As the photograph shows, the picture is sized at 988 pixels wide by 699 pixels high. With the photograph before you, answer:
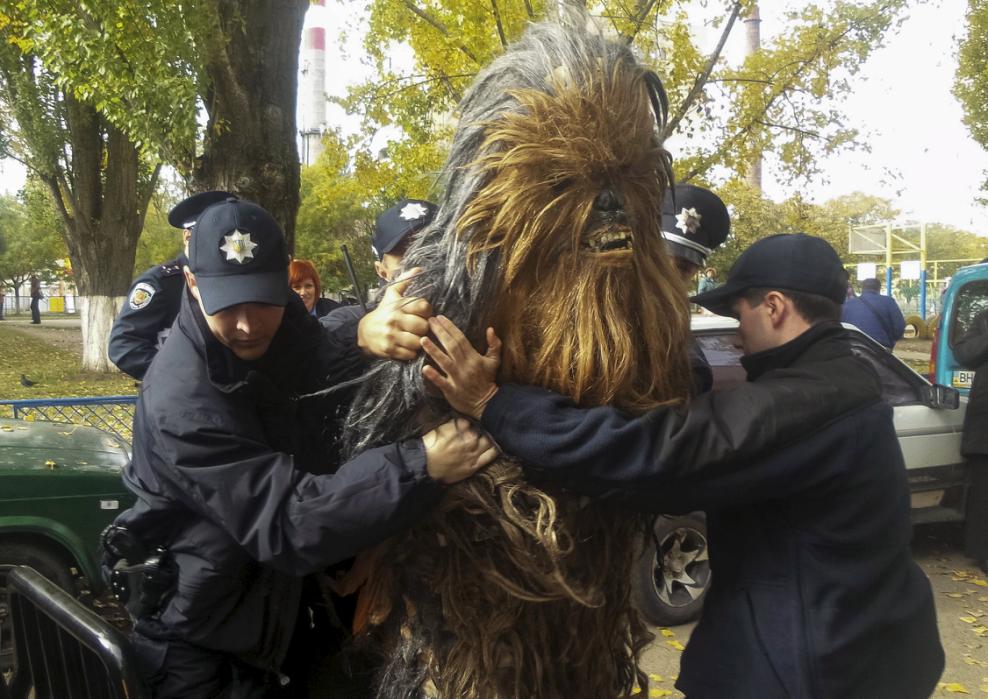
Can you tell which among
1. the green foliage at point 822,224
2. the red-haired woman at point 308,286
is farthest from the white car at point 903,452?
the red-haired woman at point 308,286

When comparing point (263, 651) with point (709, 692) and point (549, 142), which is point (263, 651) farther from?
point (549, 142)

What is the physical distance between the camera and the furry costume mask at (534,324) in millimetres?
1529

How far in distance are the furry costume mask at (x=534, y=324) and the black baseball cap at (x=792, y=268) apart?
0.39 meters

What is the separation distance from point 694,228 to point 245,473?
1.51 meters

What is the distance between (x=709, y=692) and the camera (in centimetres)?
185

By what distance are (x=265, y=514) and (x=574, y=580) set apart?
620mm

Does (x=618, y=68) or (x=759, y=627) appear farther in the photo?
(x=759, y=627)

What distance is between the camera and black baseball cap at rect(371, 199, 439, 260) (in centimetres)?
262

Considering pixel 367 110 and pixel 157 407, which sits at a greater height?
pixel 367 110

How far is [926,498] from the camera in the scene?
6188 mm

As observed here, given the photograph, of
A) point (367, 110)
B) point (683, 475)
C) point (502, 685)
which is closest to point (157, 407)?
point (502, 685)

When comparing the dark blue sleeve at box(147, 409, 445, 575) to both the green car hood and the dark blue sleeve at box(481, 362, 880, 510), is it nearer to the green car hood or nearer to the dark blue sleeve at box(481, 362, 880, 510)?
the dark blue sleeve at box(481, 362, 880, 510)

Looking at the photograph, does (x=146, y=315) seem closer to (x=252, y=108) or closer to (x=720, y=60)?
(x=252, y=108)

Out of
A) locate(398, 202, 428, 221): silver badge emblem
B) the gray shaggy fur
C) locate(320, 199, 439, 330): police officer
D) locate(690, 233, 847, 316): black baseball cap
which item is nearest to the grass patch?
locate(320, 199, 439, 330): police officer
